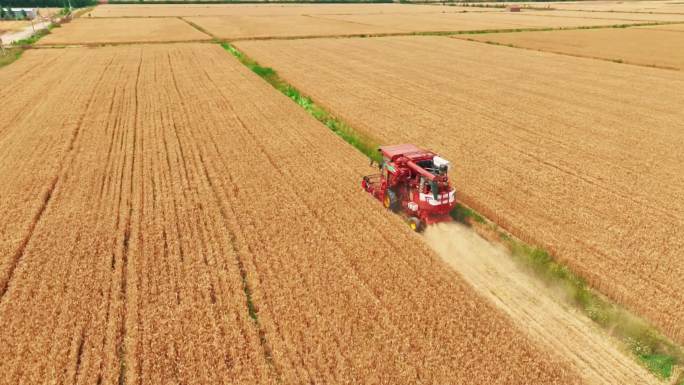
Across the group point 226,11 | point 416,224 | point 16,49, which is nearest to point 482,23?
point 226,11

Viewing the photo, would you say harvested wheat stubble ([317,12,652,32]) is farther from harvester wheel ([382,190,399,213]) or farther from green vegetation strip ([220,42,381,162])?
harvester wheel ([382,190,399,213])

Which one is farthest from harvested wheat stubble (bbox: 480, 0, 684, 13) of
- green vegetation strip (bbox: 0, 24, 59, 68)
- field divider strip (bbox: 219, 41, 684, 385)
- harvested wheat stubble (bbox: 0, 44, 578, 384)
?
harvested wheat stubble (bbox: 0, 44, 578, 384)

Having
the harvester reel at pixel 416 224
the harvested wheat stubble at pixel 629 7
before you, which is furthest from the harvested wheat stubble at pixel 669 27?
the harvester reel at pixel 416 224

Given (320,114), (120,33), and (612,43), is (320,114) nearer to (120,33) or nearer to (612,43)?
(612,43)

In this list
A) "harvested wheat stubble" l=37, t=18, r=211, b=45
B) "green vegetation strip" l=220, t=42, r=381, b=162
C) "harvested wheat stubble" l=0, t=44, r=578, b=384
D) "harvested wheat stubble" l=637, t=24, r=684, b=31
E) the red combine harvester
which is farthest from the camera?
"harvested wheat stubble" l=637, t=24, r=684, b=31

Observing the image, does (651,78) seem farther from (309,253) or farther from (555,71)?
(309,253)

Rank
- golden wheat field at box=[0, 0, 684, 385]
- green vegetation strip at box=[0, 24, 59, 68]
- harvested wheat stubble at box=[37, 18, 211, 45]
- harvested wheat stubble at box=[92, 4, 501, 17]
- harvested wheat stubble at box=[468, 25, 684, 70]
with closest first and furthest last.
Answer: golden wheat field at box=[0, 0, 684, 385] → green vegetation strip at box=[0, 24, 59, 68] → harvested wheat stubble at box=[468, 25, 684, 70] → harvested wheat stubble at box=[37, 18, 211, 45] → harvested wheat stubble at box=[92, 4, 501, 17]
